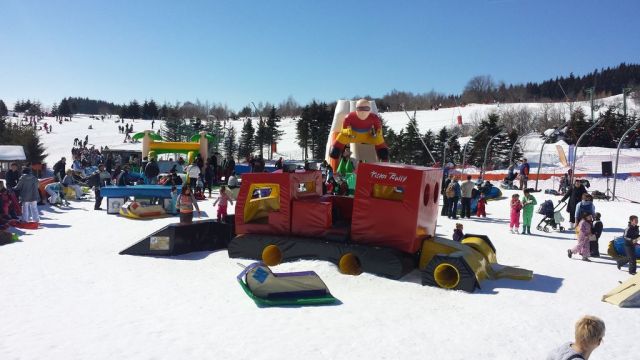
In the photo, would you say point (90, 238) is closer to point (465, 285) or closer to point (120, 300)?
point (120, 300)

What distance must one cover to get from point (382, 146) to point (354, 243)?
6703 millimetres

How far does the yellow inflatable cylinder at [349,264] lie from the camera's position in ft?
30.6

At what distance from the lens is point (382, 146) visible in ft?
51.6

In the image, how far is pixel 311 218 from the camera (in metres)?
10.1

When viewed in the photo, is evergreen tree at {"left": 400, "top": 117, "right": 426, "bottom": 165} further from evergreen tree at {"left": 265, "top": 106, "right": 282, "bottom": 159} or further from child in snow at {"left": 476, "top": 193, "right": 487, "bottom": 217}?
child in snow at {"left": 476, "top": 193, "right": 487, "bottom": 217}

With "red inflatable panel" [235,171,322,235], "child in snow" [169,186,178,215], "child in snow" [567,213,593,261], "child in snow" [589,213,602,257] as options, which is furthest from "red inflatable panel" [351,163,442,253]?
"child in snow" [169,186,178,215]

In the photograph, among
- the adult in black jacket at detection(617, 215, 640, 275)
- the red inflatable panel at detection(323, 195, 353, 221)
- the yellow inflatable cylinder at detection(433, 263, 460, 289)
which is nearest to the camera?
the yellow inflatable cylinder at detection(433, 263, 460, 289)

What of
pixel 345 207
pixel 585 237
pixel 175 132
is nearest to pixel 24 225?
pixel 345 207

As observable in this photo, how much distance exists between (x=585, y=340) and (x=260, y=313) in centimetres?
468

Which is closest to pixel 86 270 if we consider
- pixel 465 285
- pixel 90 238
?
pixel 90 238

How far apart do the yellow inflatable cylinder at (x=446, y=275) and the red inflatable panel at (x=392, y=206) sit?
0.82m

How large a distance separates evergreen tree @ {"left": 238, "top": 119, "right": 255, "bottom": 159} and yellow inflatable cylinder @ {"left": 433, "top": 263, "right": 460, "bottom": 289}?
53.1m

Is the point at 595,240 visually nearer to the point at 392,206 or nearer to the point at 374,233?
the point at 392,206

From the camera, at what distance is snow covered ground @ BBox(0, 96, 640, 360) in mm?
5656
